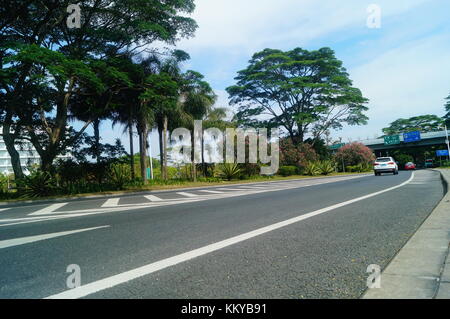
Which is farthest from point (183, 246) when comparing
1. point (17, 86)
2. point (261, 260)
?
point (17, 86)

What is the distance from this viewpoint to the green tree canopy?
190 ft

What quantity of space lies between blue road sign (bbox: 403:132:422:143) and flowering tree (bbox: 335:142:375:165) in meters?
11.9

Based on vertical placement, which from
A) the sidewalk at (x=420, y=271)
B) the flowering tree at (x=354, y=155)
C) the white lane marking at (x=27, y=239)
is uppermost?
the flowering tree at (x=354, y=155)

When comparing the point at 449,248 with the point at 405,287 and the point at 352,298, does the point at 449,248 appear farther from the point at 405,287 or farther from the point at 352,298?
the point at 352,298

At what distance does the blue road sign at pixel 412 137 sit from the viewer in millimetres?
48188

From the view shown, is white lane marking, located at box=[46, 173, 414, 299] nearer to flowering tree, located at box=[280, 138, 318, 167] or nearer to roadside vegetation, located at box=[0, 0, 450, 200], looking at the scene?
roadside vegetation, located at box=[0, 0, 450, 200]

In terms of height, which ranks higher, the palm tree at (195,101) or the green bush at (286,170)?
the palm tree at (195,101)

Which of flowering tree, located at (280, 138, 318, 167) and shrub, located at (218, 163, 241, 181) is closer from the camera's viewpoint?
shrub, located at (218, 163, 241, 181)

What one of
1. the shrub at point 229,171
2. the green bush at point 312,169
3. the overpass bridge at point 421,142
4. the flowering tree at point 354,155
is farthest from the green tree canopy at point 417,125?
the shrub at point 229,171

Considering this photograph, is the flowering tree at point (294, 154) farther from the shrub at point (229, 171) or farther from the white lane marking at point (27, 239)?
the white lane marking at point (27, 239)

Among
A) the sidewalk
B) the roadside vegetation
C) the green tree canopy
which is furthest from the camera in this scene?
the green tree canopy

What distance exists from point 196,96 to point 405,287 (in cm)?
2407

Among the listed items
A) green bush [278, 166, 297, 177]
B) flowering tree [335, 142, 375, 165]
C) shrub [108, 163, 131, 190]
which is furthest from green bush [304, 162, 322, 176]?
shrub [108, 163, 131, 190]

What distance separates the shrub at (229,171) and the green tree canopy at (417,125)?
52610mm
